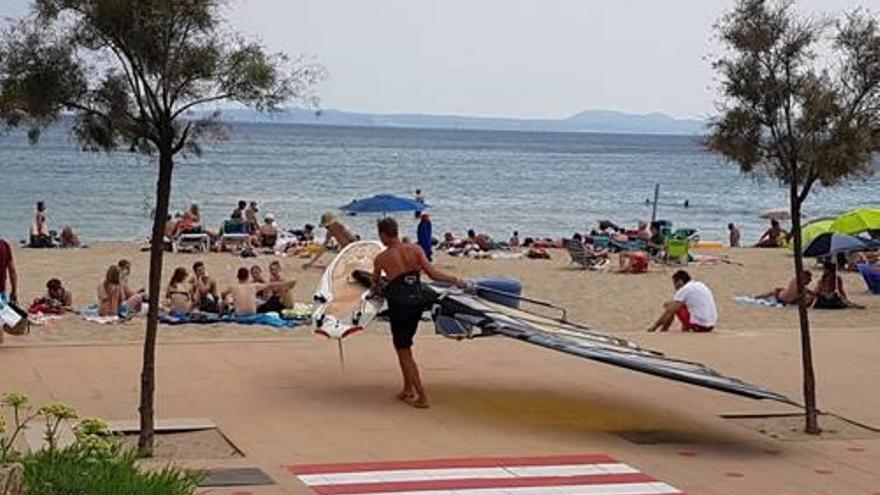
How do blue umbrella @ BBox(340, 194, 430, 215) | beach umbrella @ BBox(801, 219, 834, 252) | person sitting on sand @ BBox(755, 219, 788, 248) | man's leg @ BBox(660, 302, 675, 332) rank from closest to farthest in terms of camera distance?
man's leg @ BBox(660, 302, 675, 332), beach umbrella @ BBox(801, 219, 834, 252), blue umbrella @ BBox(340, 194, 430, 215), person sitting on sand @ BBox(755, 219, 788, 248)

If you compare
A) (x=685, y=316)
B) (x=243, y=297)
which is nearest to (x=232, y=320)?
(x=243, y=297)

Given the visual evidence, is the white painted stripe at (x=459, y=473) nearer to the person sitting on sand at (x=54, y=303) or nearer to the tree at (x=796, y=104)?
the tree at (x=796, y=104)

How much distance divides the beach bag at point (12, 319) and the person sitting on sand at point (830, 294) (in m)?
13.0

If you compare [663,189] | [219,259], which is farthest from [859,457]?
[663,189]

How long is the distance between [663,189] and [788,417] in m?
90.1

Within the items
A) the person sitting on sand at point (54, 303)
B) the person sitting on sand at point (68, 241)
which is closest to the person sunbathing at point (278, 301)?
the person sitting on sand at point (54, 303)

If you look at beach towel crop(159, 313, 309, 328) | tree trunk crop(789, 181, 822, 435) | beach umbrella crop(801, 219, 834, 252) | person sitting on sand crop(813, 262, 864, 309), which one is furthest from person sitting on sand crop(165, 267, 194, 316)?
beach umbrella crop(801, 219, 834, 252)

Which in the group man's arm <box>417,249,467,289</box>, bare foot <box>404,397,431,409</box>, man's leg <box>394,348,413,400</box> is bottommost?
bare foot <box>404,397,431,409</box>

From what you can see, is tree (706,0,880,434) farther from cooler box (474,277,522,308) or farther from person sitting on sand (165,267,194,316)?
person sitting on sand (165,267,194,316)

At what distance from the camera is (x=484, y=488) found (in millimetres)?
9523

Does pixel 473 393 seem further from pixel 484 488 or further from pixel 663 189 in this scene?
pixel 663 189

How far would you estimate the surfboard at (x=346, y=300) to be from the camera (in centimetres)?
1253

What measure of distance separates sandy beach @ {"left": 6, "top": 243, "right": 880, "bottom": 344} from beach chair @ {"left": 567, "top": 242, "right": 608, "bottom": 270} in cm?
33

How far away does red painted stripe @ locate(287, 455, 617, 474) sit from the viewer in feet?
32.7
